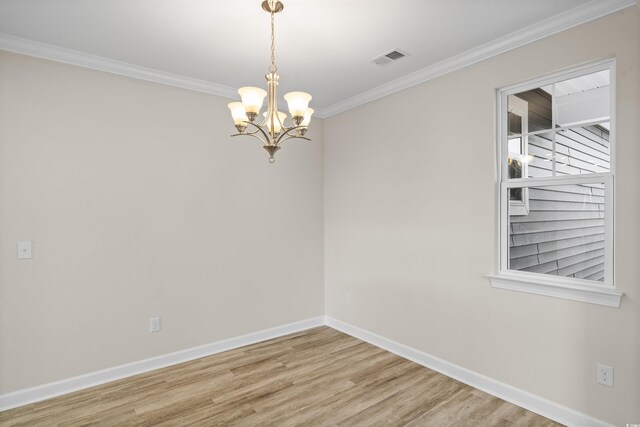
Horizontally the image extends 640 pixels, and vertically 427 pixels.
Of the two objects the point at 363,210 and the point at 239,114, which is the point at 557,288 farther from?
the point at 239,114

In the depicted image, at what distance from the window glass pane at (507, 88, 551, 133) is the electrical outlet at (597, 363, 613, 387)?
5.34 ft

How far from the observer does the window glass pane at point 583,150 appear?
2312 mm

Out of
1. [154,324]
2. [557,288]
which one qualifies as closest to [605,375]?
[557,288]

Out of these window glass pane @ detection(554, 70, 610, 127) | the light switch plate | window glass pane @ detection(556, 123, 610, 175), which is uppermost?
window glass pane @ detection(554, 70, 610, 127)

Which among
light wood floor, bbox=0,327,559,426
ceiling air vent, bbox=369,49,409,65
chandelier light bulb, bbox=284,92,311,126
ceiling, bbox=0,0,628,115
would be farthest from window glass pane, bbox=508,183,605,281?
chandelier light bulb, bbox=284,92,311,126

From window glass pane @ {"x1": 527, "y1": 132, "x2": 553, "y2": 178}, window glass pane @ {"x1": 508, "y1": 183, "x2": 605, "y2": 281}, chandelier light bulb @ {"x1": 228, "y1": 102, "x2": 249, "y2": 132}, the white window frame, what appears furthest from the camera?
the white window frame

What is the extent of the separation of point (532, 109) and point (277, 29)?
197 cm

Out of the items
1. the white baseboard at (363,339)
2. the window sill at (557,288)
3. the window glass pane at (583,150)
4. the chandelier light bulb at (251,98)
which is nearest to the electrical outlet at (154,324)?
the white baseboard at (363,339)

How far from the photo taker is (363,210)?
3.92 metres

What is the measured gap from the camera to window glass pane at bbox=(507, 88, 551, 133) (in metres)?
2.60

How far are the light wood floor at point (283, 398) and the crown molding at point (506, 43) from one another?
2.62m

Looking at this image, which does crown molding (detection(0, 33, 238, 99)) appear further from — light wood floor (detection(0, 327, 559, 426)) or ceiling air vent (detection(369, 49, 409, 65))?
light wood floor (detection(0, 327, 559, 426))

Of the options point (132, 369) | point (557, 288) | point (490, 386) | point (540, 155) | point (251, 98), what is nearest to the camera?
point (251, 98)

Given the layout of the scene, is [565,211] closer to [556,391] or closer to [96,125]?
[556,391]
